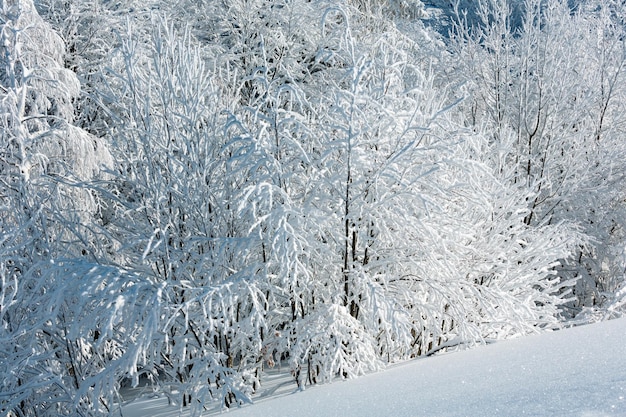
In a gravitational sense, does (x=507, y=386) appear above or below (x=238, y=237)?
above

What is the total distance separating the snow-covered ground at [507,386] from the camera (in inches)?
89.0

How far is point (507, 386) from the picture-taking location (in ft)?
8.73

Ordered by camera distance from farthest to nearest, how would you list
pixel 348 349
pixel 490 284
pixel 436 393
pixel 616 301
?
pixel 616 301 → pixel 490 284 → pixel 348 349 → pixel 436 393

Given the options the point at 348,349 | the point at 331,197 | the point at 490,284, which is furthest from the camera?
the point at 490,284

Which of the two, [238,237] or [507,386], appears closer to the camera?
[507,386]

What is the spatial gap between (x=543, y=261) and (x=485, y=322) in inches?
66.5

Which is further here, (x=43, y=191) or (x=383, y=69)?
(x=43, y=191)

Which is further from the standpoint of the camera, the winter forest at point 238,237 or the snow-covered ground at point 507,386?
the winter forest at point 238,237

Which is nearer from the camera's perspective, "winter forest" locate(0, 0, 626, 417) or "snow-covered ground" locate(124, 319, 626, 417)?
"snow-covered ground" locate(124, 319, 626, 417)

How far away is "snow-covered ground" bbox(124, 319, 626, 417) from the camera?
2.26 metres

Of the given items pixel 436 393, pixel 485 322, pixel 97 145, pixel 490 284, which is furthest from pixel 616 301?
pixel 97 145

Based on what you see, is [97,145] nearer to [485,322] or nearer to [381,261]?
[381,261]

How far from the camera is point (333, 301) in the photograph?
5664 mm

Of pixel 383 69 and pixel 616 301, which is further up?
pixel 383 69
